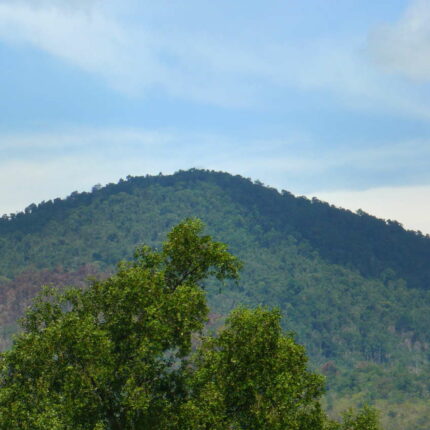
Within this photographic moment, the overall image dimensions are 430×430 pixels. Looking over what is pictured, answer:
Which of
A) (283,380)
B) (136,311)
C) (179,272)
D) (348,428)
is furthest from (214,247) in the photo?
(348,428)

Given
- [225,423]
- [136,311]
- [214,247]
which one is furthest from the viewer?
[214,247]

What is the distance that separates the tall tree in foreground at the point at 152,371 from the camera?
1045 inches

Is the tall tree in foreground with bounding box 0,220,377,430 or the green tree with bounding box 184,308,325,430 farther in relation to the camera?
the tall tree in foreground with bounding box 0,220,377,430

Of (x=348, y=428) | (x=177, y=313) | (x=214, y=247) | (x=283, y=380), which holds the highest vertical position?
(x=214, y=247)

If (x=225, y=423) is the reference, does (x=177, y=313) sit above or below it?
above

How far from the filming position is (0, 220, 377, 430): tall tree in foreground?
2653cm

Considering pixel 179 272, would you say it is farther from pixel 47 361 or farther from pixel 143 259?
pixel 47 361

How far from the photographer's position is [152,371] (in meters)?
28.2

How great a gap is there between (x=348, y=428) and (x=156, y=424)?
680 cm

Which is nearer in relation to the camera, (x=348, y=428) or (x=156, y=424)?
(x=156, y=424)

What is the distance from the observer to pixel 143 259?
101 feet

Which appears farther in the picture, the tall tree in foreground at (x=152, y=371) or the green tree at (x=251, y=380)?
the tall tree in foreground at (x=152, y=371)

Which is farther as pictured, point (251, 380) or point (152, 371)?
point (152, 371)

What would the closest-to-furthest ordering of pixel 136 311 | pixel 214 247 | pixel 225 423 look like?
pixel 225 423 → pixel 136 311 → pixel 214 247
